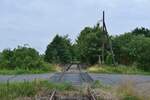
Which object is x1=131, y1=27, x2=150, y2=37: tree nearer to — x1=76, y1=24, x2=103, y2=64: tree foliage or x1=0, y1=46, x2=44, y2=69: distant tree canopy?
x1=76, y1=24, x2=103, y2=64: tree foliage

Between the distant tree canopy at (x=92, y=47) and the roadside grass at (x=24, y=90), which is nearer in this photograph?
the roadside grass at (x=24, y=90)

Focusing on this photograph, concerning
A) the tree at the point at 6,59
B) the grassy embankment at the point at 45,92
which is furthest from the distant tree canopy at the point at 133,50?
the grassy embankment at the point at 45,92

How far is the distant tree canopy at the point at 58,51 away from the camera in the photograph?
94.9 m

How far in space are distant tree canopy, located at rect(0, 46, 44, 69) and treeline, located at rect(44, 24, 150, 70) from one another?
9.85m

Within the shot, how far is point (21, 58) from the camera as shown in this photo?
59344mm

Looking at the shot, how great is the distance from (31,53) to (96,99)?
139ft

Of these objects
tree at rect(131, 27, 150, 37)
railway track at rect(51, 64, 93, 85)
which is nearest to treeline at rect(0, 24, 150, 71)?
tree at rect(131, 27, 150, 37)

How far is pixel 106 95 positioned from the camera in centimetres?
2011

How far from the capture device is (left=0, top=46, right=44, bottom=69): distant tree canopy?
189ft

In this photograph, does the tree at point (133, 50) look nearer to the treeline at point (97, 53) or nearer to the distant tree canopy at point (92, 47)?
the treeline at point (97, 53)

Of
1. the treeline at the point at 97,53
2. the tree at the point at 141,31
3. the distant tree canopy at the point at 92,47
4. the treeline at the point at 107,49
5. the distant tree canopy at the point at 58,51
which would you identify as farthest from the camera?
the tree at the point at 141,31

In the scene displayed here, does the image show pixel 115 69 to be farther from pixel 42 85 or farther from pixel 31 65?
pixel 42 85

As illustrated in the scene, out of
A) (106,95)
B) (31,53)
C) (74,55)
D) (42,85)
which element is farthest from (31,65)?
(74,55)

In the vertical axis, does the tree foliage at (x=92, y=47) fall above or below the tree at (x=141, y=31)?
below
